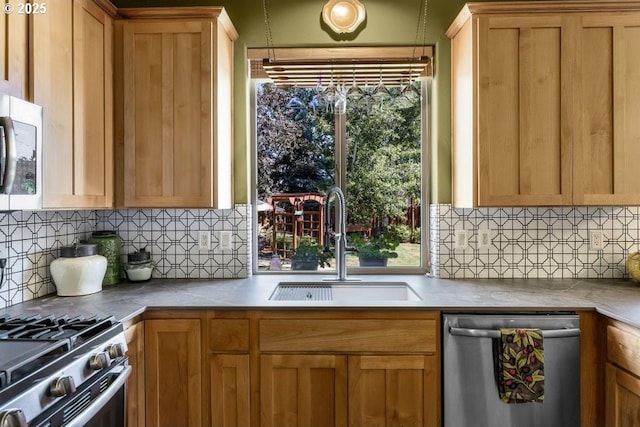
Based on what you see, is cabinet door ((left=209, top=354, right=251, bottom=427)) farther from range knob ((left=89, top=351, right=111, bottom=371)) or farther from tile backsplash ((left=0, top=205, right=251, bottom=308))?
→ tile backsplash ((left=0, top=205, right=251, bottom=308))

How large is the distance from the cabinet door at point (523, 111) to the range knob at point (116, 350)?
1.74 meters

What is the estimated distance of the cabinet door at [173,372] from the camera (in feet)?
5.65

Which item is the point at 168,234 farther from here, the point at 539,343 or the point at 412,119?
the point at 539,343

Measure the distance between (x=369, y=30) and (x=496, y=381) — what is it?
2039 millimetres

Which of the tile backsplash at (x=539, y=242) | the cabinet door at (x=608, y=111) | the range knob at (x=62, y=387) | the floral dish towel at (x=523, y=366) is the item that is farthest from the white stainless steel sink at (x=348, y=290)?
the range knob at (x=62, y=387)

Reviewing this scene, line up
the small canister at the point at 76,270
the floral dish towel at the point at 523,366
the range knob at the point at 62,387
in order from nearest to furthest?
1. the range knob at the point at 62,387
2. the floral dish towel at the point at 523,366
3. the small canister at the point at 76,270

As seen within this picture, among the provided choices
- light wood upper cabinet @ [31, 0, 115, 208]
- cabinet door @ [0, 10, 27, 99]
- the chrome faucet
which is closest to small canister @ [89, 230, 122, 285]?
light wood upper cabinet @ [31, 0, 115, 208]

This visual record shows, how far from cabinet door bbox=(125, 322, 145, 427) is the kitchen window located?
3.02ft

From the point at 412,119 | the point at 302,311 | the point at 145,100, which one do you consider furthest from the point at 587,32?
the point at 145,100

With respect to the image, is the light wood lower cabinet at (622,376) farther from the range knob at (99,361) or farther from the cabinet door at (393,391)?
the range knob at (99,361)

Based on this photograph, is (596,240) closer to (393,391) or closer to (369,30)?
(393,391)

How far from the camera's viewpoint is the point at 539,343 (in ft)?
5.33

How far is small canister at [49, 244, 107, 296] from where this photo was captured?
1.85 m

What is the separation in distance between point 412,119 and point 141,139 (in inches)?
64.6
